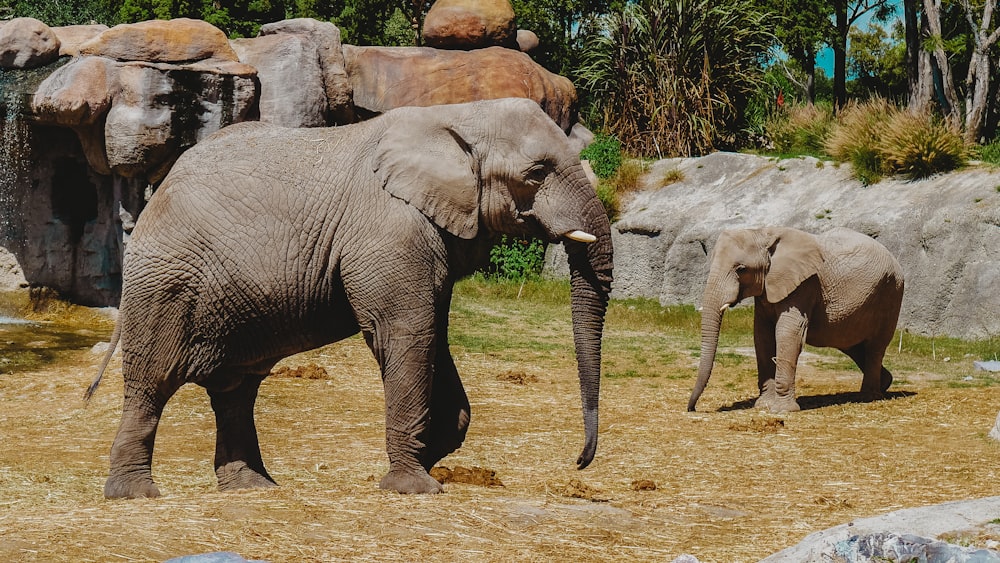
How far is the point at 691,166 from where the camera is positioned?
20797mm

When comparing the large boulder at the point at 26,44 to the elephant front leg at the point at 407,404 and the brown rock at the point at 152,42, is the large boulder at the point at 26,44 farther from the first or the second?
the elephant front leg at the point at 407,404

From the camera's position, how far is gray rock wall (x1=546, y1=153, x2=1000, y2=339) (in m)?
15.5

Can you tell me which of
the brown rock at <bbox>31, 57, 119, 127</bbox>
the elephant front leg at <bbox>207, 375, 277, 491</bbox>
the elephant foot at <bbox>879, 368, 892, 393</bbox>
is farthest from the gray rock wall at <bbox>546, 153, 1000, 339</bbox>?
the elephant front leg at <bbox>207, 375, 277, 491</bbox>

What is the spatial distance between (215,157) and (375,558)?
267cm

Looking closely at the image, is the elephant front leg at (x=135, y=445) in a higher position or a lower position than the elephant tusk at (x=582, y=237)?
lower

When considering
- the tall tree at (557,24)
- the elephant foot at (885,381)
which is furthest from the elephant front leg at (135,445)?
the tall tree at (557,24)

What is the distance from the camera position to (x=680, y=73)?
2330cm

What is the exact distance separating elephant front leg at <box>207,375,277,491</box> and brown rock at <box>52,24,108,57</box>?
9518 mm

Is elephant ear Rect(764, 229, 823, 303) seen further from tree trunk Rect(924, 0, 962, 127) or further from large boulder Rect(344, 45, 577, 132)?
tree trunk Rect(924, 0, 962, 127)

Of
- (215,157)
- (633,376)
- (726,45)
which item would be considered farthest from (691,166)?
(215,157)

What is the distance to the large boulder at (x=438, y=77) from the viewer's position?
1838cm

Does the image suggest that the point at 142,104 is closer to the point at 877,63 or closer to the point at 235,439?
the point at 235,439

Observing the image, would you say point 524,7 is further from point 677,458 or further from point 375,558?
point 375,558

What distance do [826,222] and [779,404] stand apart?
7.22 metres
